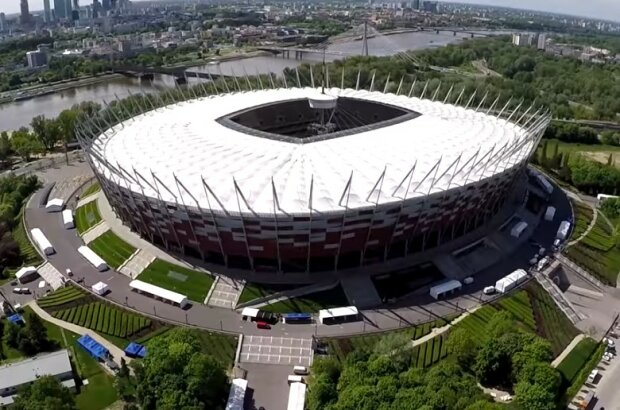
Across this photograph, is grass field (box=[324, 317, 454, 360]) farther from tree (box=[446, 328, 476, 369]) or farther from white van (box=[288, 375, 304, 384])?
white van (box=[288, 375, 304, 384])

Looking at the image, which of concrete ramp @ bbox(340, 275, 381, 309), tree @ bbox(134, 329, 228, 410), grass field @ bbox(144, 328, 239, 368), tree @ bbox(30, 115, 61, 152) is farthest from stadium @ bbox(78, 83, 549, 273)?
tree @ bbox(30, 115, 61, 152)

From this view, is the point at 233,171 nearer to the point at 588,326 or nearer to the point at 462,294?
the point at 462,294

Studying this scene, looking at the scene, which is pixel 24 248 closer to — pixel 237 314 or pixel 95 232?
pixel 95 232

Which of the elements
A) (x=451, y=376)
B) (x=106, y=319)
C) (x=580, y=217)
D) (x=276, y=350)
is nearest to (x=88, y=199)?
(x=106, y=319)

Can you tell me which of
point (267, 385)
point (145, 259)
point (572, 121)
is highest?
A: point (572, 121)

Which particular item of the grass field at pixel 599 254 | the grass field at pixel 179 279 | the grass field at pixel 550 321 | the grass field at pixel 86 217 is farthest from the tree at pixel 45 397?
the grass field at pixel 599 254

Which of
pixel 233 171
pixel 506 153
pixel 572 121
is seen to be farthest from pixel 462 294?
pixel 572 121
